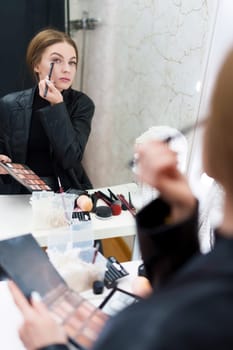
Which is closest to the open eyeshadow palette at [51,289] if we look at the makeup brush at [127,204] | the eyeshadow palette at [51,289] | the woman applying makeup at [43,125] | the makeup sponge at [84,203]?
the eyeshadow palette at [51,289]

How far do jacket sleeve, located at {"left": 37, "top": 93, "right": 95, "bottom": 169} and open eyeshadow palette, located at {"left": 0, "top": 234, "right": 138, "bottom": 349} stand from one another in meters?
0.49

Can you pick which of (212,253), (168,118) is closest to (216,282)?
(212,253)

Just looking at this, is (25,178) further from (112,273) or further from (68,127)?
(112,273)

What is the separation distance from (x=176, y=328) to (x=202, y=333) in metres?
0.02

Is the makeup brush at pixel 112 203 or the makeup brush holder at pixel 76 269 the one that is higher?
the makeup brush holder at pixel 76 269

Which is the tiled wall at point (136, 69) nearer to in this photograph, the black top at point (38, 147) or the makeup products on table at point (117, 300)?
the black top at point (38, 147)

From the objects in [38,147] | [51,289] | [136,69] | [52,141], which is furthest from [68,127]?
[51,289]

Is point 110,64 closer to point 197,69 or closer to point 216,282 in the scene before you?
point 197,69

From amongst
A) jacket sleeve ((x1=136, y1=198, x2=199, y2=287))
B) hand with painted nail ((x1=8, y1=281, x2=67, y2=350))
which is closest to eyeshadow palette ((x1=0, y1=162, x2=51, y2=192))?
hand with painted nail ((x1=8, y1=281, x2=67, y2=350))

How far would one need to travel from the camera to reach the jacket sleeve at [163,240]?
36 cm

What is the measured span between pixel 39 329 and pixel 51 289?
0.48 feet

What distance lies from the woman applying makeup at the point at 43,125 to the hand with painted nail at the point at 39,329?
74 cm

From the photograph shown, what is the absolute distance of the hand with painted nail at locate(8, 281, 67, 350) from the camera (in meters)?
0.46

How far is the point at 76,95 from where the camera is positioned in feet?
4.42
